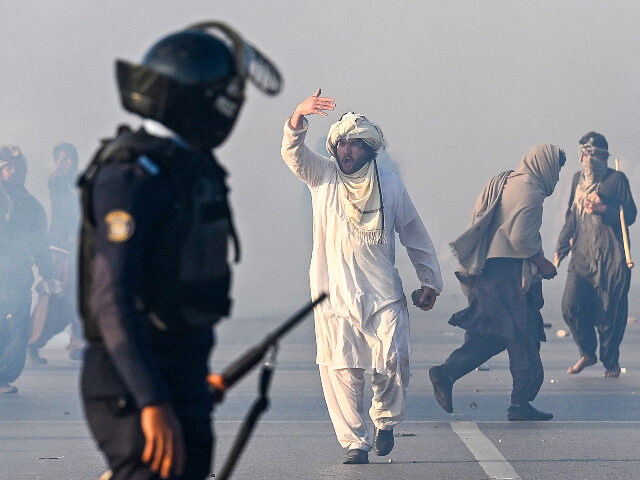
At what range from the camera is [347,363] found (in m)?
8.22

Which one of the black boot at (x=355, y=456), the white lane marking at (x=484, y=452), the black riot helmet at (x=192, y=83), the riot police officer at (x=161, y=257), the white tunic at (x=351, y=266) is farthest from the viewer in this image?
the white tunic at (x=351, y=266)

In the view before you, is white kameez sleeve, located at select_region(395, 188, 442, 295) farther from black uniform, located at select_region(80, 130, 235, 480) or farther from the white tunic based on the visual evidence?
black uniform, located at select_region(80, 130, 235, 480)

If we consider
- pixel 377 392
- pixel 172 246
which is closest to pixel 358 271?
pixel 377 392

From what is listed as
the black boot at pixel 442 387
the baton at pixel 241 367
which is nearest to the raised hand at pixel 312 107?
the black boot at pixel 442 387

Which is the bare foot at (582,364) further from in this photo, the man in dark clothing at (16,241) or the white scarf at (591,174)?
the man in dark clothing at (16,241)

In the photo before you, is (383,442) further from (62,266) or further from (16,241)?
(62,266)

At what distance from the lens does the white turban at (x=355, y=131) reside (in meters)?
8.51

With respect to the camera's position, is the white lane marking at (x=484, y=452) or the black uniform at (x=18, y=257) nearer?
the white lane marking at (x=484, y=452)

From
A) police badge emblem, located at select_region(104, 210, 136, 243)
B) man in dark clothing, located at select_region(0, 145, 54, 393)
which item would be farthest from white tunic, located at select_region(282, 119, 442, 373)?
man in dark clothing, located at select_region(0, 145, 54, 393)

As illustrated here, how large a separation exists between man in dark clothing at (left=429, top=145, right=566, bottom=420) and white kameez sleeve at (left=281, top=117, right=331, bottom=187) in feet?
8.03

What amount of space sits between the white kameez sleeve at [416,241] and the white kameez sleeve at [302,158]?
514 millimetres

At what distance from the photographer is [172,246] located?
3209mm

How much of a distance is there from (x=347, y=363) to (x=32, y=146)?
2059 centimetres

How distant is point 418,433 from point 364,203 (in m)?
1.73
